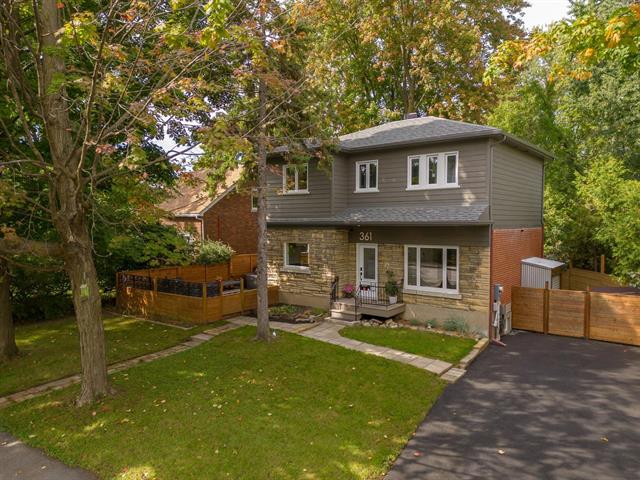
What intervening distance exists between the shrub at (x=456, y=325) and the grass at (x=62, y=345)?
8.73m

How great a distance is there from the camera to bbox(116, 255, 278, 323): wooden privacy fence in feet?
51.5

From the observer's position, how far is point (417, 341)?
43.4 ft

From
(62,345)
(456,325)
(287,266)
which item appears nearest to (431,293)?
(456,325)

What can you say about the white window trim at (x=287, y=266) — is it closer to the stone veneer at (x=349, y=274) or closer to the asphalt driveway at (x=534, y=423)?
the stone veneer at (x=349, y=274)

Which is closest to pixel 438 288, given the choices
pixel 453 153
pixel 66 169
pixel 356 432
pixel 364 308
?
pixel 364 308

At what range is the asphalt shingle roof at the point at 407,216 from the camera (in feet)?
45.9

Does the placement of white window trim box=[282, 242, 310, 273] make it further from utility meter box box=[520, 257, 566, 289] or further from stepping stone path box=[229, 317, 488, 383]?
utility meter box box=[520, 257, 566, 289]

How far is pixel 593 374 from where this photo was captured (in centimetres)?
1092

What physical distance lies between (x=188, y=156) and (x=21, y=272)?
1068 centimetres

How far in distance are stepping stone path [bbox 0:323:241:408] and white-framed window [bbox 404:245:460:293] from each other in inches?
273

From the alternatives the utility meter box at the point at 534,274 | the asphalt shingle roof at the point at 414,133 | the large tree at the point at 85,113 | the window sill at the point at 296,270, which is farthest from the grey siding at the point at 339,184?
the large tree at the point at 85,113

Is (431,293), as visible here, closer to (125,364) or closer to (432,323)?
Result: (432,323)

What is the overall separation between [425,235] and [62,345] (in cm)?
1293

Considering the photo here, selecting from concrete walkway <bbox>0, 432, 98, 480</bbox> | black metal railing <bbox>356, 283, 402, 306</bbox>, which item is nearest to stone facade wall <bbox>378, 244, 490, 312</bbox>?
black metal railing <bbox>356, 283, 402, 306</bbox>
